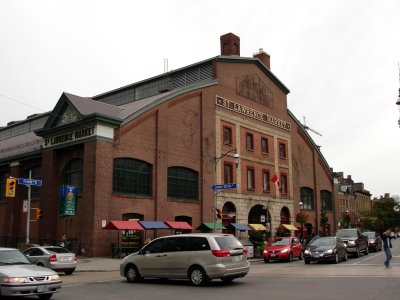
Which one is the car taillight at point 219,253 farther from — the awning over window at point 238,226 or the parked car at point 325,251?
the awning over window at point 238,226

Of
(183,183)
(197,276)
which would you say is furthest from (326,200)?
(197,276)

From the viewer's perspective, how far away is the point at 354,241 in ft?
→ 98.8

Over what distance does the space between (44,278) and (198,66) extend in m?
35.0

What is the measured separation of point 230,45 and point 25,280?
38905mm

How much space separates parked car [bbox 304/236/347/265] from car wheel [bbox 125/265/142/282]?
11.8m

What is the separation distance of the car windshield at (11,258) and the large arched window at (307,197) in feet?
145

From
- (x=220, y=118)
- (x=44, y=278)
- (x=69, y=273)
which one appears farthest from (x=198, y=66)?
(x=44, y=278)

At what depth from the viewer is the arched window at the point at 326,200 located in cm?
5881

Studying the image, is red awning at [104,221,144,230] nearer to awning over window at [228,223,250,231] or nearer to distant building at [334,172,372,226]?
awning over window at [228,223,250,231]

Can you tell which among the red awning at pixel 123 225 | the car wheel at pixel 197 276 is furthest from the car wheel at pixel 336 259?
the red awning at pixel 123 225

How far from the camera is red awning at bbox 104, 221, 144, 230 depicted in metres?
29.8

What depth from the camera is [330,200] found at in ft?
200

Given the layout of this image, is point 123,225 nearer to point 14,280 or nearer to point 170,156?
point 170,156

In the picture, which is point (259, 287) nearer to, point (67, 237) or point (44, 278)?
point (44, 278)
